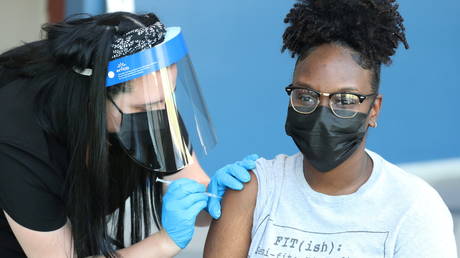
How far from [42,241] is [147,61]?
621mm

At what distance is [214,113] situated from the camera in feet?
12.9

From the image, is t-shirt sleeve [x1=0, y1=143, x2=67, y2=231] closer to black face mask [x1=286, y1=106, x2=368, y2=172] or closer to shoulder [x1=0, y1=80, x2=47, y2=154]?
shoulder [x1=0, y1=80, x2=47, y2=154]

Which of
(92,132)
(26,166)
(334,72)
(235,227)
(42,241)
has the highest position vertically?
(334,72)

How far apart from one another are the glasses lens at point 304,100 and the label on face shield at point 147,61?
426 mm

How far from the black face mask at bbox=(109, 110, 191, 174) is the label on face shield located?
116mm

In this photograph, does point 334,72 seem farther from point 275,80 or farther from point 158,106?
point 275,80

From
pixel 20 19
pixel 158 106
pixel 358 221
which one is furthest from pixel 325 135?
pixel 20 19

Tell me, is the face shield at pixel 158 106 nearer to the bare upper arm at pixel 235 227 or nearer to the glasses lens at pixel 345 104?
the bare upper arm at pixel 235 227

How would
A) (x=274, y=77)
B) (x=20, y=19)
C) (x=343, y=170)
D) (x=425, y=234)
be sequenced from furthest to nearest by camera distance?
(x=20, y=19) < (x=274, y=77) < (x=343, y=170) < (x=425, y=234)

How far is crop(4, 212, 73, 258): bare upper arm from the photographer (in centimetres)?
216

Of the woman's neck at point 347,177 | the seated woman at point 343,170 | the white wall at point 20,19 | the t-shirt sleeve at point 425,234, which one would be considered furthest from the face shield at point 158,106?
the white wall at point 20,19

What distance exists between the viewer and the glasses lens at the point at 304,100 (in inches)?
76.1

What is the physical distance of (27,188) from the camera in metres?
2.12

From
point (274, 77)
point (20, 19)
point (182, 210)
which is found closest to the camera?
point (182, 210)
